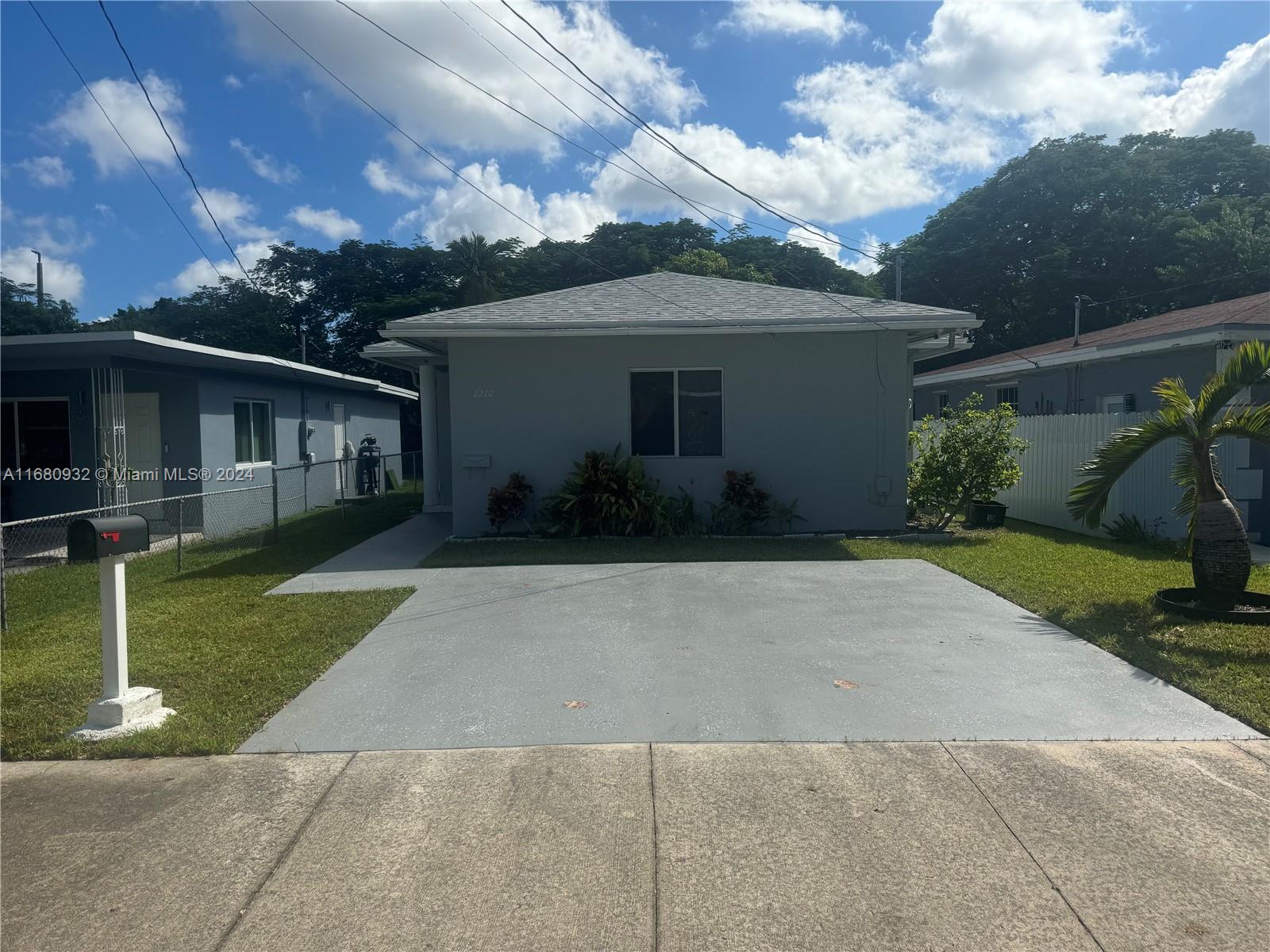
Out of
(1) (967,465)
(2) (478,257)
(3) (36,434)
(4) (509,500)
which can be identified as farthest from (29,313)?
(1) (967,465)

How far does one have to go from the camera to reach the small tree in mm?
11953

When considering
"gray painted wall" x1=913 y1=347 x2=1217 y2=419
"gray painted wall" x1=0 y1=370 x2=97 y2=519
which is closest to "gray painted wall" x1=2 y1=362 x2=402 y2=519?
"gray painted wall" x1=0 y1=370 x2=97 y2=519

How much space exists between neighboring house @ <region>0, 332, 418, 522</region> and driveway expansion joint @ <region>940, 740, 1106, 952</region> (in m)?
10.8

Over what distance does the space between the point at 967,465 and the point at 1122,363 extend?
480 cm

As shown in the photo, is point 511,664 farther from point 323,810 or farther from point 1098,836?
point 1098,836

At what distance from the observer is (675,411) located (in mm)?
11812

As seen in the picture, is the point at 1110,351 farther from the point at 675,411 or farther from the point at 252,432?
the point at 252,432

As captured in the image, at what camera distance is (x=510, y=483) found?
1156 centimetres

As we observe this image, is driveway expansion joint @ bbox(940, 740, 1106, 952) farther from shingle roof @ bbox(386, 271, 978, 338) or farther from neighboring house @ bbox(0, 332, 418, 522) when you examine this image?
neighboring house @ bbox(0, 332, 418, 522)

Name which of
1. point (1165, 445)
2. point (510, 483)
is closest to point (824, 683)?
point (510, 483)

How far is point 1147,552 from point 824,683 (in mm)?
6845

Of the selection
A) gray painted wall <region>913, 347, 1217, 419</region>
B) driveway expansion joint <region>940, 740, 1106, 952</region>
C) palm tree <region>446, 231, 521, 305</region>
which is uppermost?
palm tree <region>446, 231, 521, 305</region>

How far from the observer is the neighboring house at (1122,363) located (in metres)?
11.9

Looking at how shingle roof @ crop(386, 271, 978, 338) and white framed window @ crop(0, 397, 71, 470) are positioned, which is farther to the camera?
white framed window @ crop(0, 397, 71, 470)
